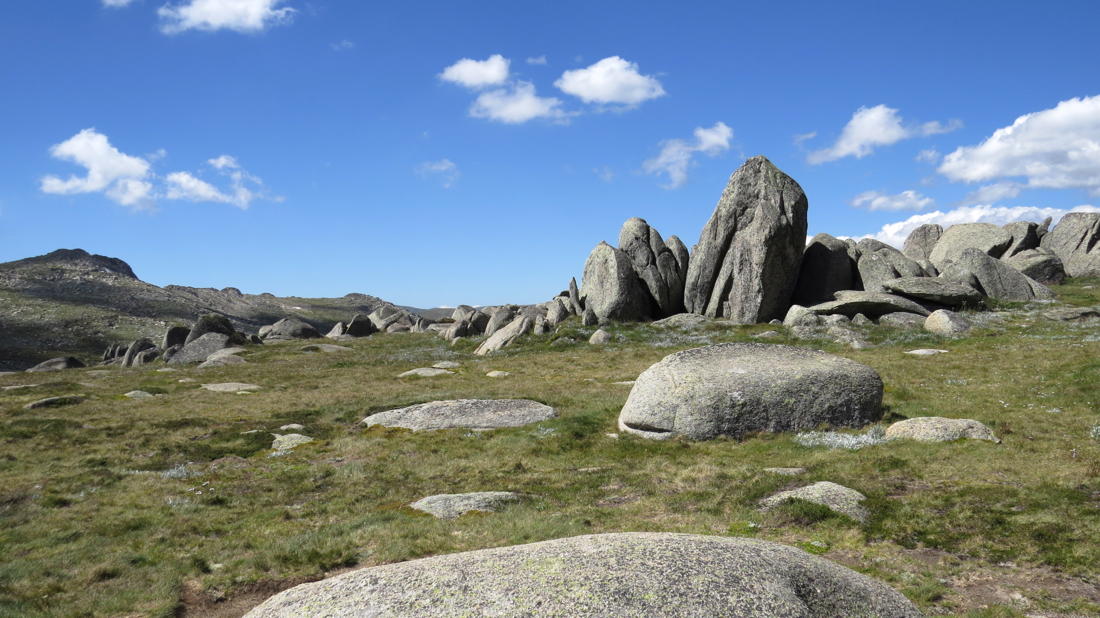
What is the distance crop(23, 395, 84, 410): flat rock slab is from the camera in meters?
34.9

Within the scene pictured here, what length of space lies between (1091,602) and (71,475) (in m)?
27.8

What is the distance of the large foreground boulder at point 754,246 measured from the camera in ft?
167

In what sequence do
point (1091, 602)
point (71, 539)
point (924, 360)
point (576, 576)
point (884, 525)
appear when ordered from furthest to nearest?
point (924, 360), point (71, 539), point (884, 525), point (1091, 602), point (576, 576)

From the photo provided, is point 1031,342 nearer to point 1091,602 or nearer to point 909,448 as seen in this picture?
point 909,448

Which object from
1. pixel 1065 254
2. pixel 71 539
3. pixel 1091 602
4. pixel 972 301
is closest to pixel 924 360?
pixel 972 301

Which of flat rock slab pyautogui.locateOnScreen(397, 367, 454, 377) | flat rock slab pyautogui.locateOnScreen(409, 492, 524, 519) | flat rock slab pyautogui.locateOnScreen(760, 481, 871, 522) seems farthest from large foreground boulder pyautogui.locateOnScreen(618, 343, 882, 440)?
flat rock slab pyautogui.locateOnScreen(397, 367, 454, 377)

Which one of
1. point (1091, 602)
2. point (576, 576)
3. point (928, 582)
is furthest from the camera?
point (928, 582)

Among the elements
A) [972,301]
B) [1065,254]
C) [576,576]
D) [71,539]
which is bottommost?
[71,539]

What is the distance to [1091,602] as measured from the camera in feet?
33.6

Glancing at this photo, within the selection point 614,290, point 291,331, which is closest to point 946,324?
point 614,290

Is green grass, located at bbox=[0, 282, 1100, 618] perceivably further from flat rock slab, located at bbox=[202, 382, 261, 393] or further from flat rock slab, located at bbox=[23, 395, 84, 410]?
flat rock slab, located at bbox=[202, 382, 261, 393]

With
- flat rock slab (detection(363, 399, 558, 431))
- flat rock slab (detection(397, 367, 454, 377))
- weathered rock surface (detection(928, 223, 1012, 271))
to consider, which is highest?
weathered rock surface (detection(928, 223, 1012, 271))

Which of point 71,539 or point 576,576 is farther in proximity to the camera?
point 71,539

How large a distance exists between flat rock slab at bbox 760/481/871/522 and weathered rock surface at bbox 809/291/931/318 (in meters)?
34.9
